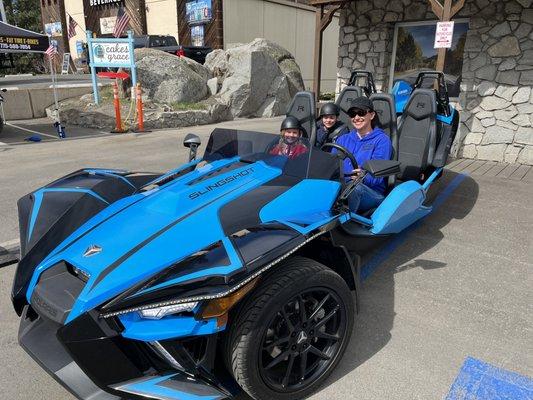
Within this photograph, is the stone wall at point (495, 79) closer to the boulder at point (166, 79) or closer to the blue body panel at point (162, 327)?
the boulder at point (166, 79)

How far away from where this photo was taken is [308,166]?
2.59m

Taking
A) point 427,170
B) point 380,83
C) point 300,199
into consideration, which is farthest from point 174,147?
point 300,199

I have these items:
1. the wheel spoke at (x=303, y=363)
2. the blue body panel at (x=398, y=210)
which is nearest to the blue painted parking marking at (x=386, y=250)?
the blue body panel at (x=398, y=210)

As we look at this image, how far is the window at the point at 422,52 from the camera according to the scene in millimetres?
8227

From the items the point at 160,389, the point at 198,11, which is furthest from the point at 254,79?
the point at 160,389

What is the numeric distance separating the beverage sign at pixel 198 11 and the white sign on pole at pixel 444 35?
54.4 feet

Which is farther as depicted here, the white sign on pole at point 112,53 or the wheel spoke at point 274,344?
the white sign on pole at point 112,53

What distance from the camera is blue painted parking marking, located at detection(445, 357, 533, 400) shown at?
7.15 ft

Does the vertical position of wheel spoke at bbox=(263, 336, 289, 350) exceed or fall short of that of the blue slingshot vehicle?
it falls short

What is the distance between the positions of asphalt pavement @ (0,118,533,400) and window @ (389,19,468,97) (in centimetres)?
381

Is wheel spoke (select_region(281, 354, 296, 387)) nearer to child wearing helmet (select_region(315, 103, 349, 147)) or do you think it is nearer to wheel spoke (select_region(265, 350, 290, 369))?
wheel spoke (select_region(265, 350, 290, 369))

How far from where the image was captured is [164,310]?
1.70 meters

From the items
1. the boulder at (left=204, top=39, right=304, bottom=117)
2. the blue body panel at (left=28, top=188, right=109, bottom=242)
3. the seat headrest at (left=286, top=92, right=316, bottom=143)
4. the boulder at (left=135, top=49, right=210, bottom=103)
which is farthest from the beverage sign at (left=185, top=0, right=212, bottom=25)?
the blue body panel at (left=28, top=188, right=109, bottom=242)

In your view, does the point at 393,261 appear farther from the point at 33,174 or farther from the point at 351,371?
the point at 33,174
